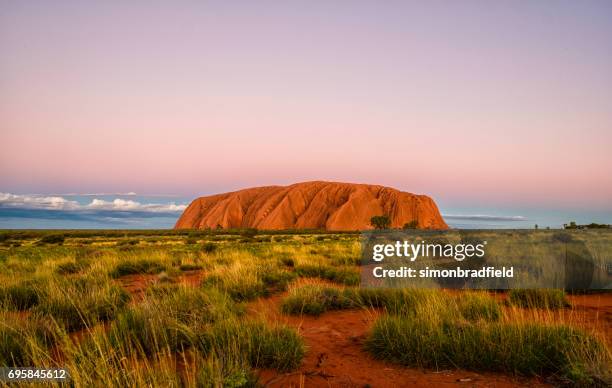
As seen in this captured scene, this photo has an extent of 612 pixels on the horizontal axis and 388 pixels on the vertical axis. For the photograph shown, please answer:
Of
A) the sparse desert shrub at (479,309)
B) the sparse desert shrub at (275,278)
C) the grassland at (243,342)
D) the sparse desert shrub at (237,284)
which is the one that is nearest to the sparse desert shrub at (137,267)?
the sparse desert shrub at (237,284)

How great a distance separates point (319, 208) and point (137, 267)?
9074 cm

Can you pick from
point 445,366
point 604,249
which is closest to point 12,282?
point 445,366

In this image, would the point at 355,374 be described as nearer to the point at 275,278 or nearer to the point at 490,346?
the point at 490,346

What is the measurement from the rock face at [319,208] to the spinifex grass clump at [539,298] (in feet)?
276

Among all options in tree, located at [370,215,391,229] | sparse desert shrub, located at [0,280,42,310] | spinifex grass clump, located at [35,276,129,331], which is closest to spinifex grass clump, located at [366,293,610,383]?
spinifex grass clump, located at [35,276,129,331]

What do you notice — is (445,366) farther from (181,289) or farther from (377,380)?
(181,289)

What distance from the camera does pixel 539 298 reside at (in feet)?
24.9

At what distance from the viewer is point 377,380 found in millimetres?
4023

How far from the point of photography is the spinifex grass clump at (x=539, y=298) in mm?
7355

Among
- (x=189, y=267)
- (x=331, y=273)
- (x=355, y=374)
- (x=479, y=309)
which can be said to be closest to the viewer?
(x=355, y=374)

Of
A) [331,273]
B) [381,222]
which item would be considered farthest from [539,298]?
[381,222]

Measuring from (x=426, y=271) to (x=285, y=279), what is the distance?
3764mm

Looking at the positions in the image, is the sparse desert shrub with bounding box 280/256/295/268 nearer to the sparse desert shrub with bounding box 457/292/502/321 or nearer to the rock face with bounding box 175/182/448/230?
the sparse desert shrub with bounding box 457/292/502/321

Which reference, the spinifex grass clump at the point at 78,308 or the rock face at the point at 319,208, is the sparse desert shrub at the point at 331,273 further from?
the rock face at the point at 319,208
